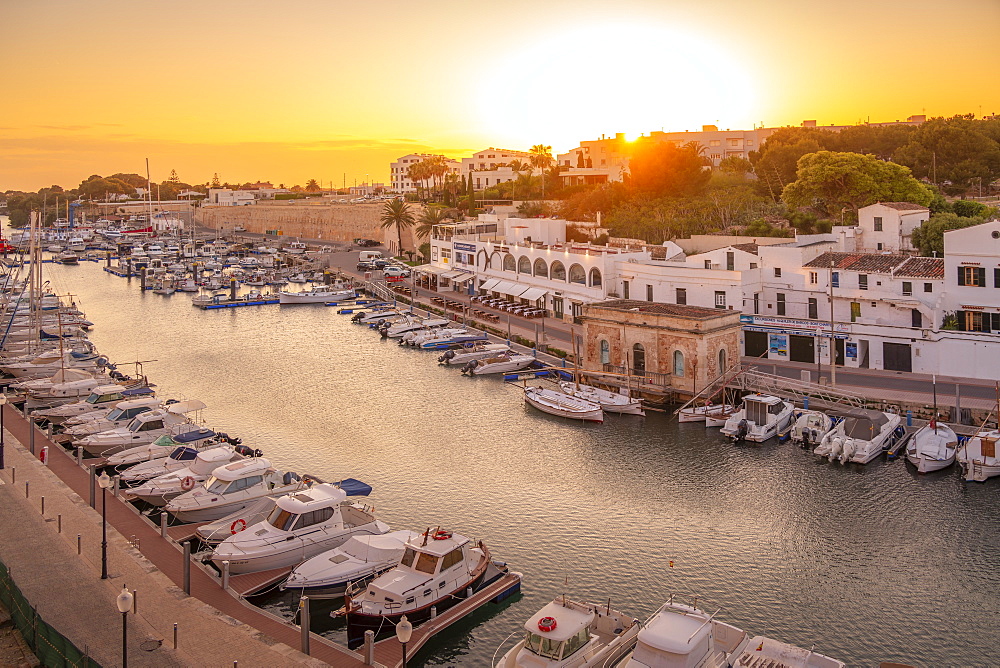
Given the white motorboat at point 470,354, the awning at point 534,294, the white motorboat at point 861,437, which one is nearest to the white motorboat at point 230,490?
the white motorboat at point 861,437

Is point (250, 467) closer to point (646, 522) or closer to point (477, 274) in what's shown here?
point (646, 522)

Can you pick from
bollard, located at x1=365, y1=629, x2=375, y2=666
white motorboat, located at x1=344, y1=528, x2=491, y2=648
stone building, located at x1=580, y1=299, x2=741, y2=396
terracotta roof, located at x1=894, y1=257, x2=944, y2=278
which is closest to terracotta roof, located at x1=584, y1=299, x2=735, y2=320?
stone building, located at x1=580, y1=299, x2=741, y2=396

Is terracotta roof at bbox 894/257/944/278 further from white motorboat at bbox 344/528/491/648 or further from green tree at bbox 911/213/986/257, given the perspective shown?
white motorboat at bbox 344/528/491/648

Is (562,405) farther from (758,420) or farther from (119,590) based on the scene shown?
(119,590)

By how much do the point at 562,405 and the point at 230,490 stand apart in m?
15.9

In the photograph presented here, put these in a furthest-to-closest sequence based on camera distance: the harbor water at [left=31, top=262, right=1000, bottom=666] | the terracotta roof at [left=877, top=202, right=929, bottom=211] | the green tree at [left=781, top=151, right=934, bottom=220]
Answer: the green tree at [left=781, top=151, right=934, bottom=220], the terracotta roof at [left=877, top=202, right=929, bottom=211], the harbor water at [left=31, top=262, right=1000, bottom=666]

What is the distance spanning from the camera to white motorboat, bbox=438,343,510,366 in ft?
156

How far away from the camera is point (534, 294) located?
5784cm

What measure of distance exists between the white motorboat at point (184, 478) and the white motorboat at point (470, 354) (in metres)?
20.4

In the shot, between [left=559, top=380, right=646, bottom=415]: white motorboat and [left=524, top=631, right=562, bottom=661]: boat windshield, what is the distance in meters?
20.9

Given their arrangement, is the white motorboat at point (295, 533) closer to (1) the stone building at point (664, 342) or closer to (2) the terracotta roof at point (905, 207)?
(1) the stone building at point (664, 342)

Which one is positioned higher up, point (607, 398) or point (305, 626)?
point (607, 398)

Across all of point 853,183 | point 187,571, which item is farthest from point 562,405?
point 853,183

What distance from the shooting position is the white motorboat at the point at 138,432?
30.7 meters
